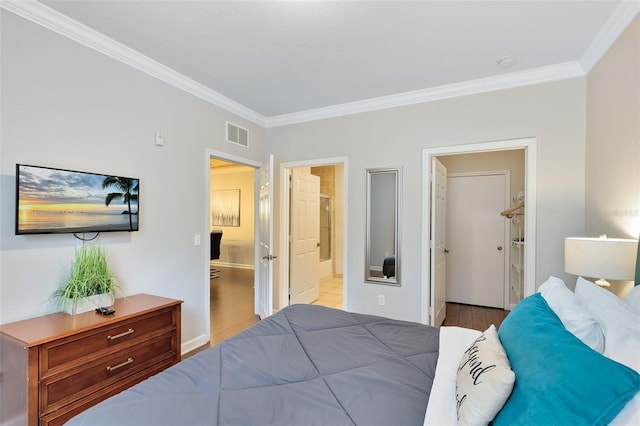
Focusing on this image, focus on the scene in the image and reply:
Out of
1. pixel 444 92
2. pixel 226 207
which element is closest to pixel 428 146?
pixel 444 92

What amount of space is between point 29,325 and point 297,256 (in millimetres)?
2877

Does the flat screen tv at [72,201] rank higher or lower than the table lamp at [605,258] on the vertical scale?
higher

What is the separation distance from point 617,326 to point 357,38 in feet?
7.35

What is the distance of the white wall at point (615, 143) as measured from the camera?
1.84 meters

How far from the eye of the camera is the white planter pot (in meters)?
1.97

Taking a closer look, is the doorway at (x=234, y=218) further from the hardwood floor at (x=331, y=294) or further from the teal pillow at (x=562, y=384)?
the teal pillow at (x=562, y=384)

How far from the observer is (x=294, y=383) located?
1255 mm

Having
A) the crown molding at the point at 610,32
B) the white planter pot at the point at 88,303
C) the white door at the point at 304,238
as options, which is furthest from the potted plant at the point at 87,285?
the crown molding at the point at 610,32

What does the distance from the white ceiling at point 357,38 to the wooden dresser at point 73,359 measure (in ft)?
6.67

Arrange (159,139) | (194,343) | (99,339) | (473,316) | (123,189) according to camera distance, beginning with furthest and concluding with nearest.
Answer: (473,316) → (194,343) → (159,139) → (123,189) → (99,339)

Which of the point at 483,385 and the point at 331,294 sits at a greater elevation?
the point at 483,385

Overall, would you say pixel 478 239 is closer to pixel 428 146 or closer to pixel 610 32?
pixel 428 146

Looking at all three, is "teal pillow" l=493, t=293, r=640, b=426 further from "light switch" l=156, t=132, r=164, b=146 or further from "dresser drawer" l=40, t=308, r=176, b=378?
"light switch" l=156, t=132, r=164, b=146

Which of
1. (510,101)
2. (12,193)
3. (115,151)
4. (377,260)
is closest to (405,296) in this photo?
(377,260)
